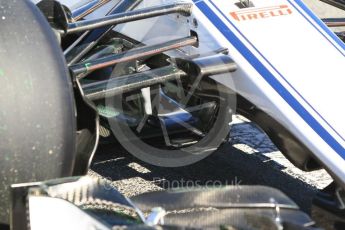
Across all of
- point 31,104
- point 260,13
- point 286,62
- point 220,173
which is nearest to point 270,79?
point 286,62

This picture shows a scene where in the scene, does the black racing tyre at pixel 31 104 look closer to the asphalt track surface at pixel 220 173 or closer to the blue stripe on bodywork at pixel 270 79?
the blue stripe on bodywork at pixel 270 79

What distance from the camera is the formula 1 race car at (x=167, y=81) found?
1812 millimetres

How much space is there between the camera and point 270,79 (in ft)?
7.55

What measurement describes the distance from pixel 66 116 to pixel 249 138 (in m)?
2.18

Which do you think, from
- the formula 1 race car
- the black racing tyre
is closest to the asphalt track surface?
the formula 1 race car

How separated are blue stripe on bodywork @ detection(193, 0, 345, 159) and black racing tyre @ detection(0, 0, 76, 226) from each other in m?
0.72

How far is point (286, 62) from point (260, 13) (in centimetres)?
26

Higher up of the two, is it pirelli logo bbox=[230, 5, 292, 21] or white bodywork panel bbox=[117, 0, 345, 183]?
pirelli logo bbox=[230, 5, 292, 21]

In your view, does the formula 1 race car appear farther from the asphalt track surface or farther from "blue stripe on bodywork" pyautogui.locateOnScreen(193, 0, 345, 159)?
the asphalt track surface

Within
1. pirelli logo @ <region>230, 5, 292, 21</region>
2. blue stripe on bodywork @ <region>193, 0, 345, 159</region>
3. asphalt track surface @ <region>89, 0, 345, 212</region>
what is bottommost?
asphalt track surface @ <region>89, 0, 345, 212</region>

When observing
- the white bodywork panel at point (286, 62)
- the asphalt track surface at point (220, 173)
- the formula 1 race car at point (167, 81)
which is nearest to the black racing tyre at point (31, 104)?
the formula 1 race car at point (167, 81)

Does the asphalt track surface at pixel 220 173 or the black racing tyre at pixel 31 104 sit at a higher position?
the black racing tyre at pixel 31 104

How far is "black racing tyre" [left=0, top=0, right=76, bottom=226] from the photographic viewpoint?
5.81 feet

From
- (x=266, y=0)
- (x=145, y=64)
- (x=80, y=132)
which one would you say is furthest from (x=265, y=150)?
(x=80, y=132)
